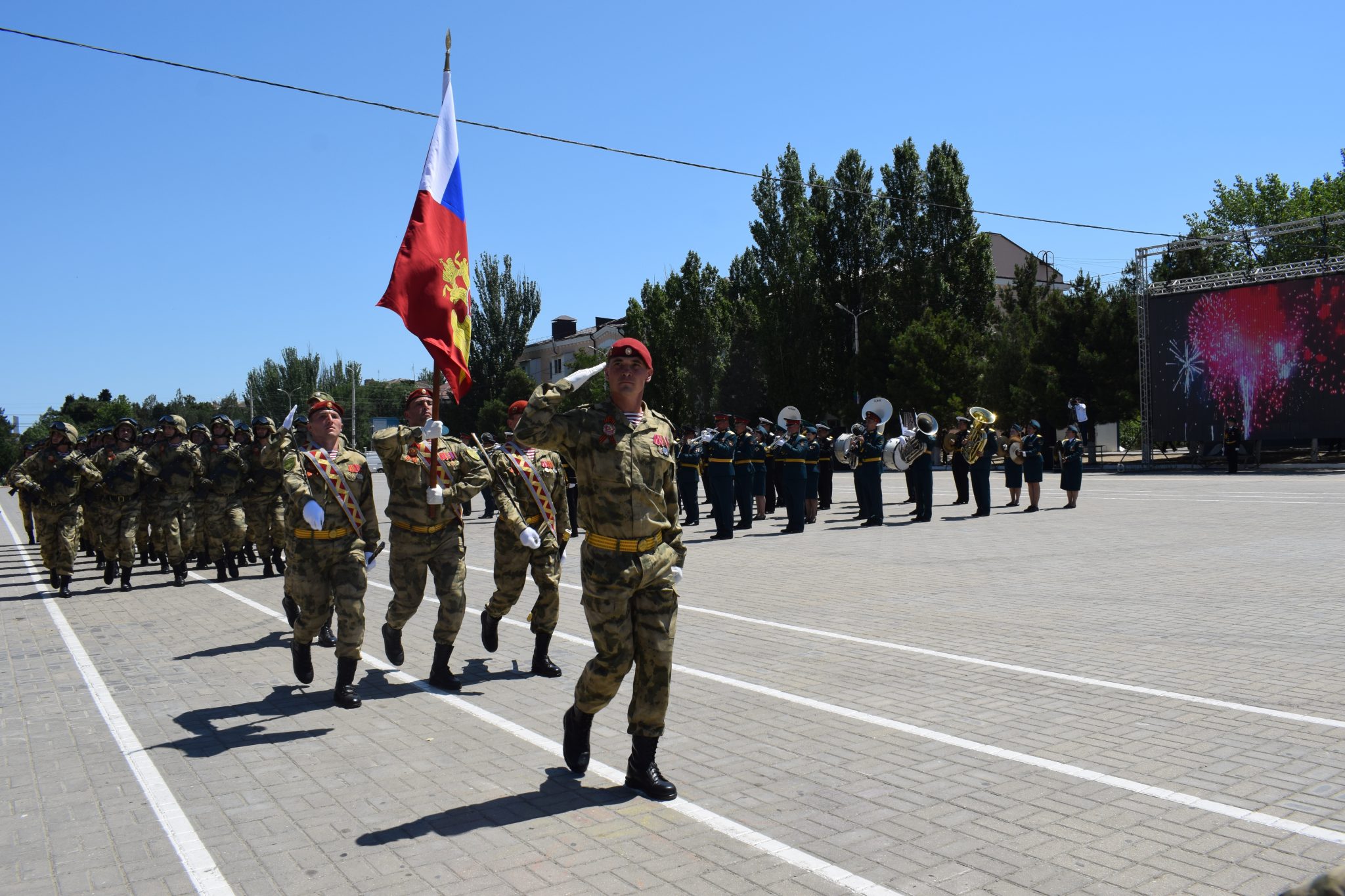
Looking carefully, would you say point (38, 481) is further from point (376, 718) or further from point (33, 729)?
point (376, 718)

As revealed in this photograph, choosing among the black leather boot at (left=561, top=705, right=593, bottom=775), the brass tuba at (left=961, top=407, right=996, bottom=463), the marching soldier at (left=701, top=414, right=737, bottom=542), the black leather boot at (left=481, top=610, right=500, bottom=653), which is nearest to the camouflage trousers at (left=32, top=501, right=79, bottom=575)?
the black leather boot at (left=481, top=610, right=500, bottom=653)

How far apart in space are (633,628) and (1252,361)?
1408 inches

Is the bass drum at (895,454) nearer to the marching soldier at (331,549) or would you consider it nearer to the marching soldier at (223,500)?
the marching soldier at (223,500)

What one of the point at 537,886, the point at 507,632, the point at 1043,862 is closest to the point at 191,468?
the point at 507,632

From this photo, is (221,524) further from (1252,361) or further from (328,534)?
(1252,361)

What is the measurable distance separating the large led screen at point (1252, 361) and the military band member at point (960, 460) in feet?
57.4

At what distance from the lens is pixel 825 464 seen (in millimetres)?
22719

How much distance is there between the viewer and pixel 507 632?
9.47 metres

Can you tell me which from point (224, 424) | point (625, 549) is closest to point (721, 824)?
point (625, 549)

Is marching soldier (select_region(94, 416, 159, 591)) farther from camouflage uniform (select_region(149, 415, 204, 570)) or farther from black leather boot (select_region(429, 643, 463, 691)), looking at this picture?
black leather boot (select_region(429, 643, 463, 691))

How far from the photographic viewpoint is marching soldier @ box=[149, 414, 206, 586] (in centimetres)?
1445

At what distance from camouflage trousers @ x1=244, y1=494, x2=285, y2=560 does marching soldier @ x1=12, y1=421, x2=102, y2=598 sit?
7.06ft

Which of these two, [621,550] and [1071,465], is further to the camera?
[1071,465]

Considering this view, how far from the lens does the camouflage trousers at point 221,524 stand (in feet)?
47.5
